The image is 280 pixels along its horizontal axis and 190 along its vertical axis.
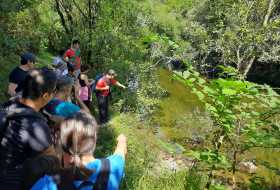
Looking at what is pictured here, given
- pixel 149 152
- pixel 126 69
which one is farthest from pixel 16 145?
pixel 126 69

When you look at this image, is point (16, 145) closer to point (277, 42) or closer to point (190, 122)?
point (190, 122)

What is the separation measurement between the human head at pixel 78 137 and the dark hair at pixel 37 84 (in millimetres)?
648

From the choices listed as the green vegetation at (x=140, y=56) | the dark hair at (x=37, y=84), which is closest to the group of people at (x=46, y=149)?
the dark hair at (x=37, y=84)

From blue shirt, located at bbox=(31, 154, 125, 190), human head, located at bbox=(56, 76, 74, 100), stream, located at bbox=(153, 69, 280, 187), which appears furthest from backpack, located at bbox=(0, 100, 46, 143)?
stream, located at bbox=(153, 69, 280, 187)

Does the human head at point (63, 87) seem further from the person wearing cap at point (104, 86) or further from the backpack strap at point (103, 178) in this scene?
the person wearing cap at point (104, 86)

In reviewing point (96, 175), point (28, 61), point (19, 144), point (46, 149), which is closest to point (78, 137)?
point (96, 175)

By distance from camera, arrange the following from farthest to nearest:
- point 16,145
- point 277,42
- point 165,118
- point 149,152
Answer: point 165,118, point 277,42, point 149,152, point 16,145

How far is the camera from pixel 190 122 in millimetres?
15648

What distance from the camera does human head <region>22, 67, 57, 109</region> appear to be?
3.69 m

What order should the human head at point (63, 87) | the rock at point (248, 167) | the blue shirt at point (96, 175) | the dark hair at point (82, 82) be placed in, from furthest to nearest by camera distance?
1. the rock at point (248, 167)
2. the dark hair at point (82, 82)
3. the human head at point (63, 87)
4. the blue shirt at point (96, 175)

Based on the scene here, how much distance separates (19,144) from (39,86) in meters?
0.50

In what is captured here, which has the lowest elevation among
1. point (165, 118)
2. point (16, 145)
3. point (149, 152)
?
point (165, 118)

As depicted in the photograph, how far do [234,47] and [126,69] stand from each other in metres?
3.51

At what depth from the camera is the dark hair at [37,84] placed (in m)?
3.69
